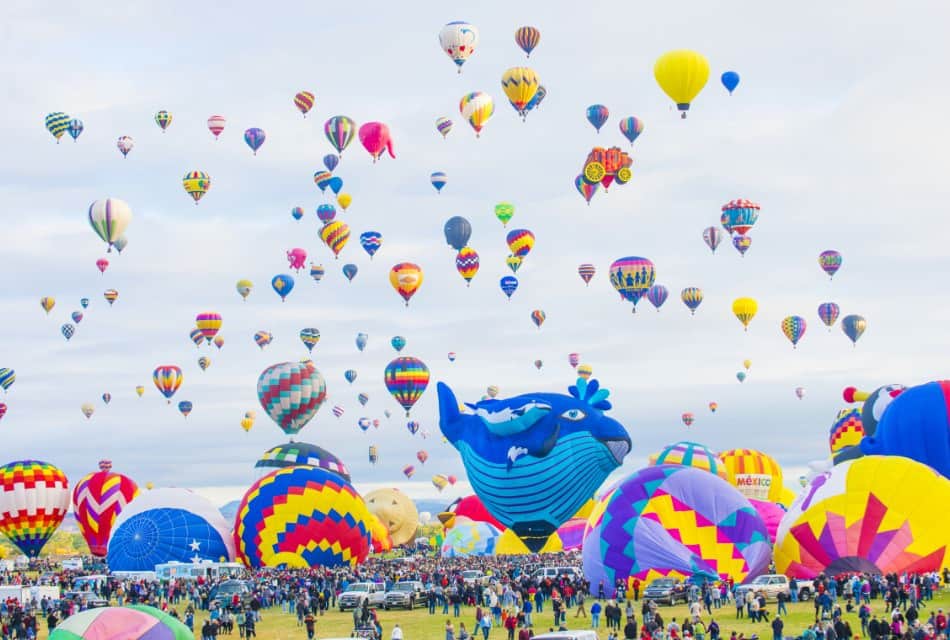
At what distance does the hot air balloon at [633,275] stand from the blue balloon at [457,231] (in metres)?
7.51

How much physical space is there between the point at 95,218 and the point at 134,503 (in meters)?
15.6

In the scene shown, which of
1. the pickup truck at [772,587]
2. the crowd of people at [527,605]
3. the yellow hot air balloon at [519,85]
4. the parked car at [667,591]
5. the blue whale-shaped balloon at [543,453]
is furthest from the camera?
the yellow hot air balloon at [519,85]

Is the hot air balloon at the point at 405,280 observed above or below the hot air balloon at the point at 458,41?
below

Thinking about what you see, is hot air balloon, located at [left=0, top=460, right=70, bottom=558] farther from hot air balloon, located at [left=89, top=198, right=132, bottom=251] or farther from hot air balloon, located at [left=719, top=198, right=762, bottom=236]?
hot air balloon, located at [left=719, top=198, right=762, bottom=236]

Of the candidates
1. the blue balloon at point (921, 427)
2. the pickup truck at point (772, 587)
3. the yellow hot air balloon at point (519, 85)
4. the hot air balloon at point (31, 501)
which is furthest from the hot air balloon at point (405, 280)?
the pickup truck at point (772, 587)

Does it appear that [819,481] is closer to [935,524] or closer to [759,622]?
[935,524]

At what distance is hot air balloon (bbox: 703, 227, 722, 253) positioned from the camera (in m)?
60.9

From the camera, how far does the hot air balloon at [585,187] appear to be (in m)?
56.6

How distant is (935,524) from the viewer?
94.3ft

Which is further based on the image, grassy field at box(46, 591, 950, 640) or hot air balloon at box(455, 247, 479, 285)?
hot air balloon at box(455, 247, 479, 285)

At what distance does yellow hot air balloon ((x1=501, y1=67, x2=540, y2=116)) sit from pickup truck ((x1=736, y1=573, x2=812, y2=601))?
92.4 ft

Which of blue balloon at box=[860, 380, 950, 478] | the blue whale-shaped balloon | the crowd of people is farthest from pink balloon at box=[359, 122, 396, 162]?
blue balloon at box=[860, 380, 950, 478]

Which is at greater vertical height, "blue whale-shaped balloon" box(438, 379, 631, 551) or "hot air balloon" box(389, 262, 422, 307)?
"hot air balloon" box(389, 262, 422, 307)

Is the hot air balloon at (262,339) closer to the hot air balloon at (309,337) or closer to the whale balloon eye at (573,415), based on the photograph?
the hot air balloon at (309,337)
